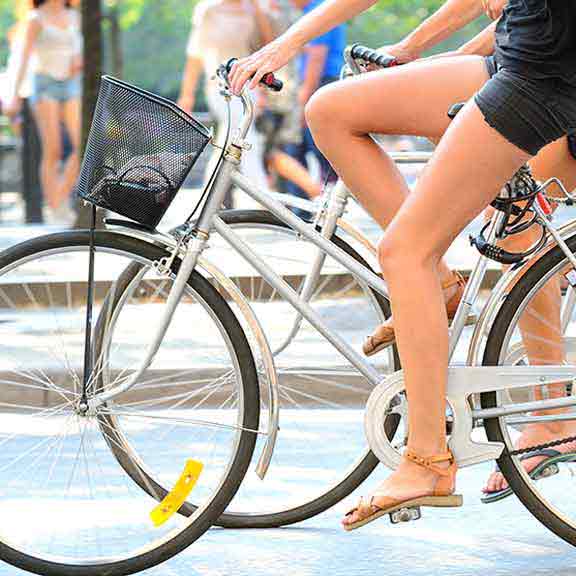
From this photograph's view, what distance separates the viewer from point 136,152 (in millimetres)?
3801

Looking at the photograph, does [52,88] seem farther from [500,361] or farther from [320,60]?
[500,361]

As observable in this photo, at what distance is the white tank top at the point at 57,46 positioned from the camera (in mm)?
11992

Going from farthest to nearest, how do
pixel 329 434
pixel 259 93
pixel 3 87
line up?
pixel 3 87, pixel 259 93, pixel 329 434

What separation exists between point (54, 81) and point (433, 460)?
921 cm

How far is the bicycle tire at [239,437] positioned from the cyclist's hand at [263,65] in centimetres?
46

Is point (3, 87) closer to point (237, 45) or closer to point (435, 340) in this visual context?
Result: point (237, 45)

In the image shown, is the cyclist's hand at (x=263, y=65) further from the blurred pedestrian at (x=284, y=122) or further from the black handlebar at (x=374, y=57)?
the blurred pedestrian at (x=284, y=122)

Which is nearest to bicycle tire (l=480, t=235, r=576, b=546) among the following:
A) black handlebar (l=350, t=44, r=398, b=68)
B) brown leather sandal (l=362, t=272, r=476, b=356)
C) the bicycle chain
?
the bicycle chain

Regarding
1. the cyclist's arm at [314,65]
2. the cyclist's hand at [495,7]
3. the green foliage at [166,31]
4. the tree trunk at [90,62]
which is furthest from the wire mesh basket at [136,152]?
the green foliage at [166,31]

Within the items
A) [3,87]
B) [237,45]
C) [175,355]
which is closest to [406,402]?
[175,355]

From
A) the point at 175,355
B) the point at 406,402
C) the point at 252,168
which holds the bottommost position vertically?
the point at 406,402

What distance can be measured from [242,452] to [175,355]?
0.87 metres

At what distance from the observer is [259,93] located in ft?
37.1

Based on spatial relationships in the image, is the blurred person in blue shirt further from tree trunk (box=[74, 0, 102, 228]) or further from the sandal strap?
the sandal strap
